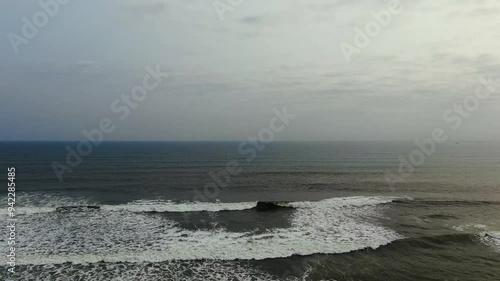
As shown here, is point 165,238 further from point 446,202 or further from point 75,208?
point 446,202

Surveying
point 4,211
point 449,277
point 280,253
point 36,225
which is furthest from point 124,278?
point 4,211

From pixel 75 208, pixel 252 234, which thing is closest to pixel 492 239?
pixel 252 234

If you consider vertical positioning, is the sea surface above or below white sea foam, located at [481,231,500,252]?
above

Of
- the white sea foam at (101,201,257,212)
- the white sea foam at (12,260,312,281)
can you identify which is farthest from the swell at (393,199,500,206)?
the white sea foam at (12,260,312,281)

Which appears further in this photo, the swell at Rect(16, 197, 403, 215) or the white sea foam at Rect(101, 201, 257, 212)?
the white sea foam at Rect(101, 201, 257, 212)

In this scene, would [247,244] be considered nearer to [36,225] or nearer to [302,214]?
[302,214]

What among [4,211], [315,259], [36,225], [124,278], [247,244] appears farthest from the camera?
[4,211]

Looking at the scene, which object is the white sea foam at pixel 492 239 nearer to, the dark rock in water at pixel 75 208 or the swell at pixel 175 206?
the swell at pixel 175 206

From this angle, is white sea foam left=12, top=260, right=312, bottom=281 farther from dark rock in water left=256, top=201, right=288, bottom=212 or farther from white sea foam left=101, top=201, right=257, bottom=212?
dark rock in water left=256, top=201, right=288, bottom=212
